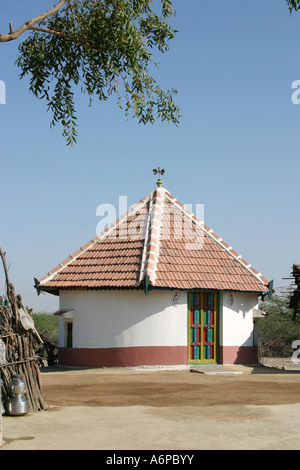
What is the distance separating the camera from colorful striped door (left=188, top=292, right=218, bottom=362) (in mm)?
20047

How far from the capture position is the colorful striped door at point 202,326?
20.0m

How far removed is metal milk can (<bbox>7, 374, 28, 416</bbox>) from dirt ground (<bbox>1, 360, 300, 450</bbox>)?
194 millimetres

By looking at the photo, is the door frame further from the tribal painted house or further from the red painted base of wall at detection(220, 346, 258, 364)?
the red painted base of wall at detection(220, 346, 258, 364)

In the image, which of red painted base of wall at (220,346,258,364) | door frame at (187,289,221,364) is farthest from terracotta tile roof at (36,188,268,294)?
red painted base of wall at (220,346,258,364)

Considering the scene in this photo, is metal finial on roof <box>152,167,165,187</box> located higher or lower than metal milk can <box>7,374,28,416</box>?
higher

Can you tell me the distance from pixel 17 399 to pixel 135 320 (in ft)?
30.6

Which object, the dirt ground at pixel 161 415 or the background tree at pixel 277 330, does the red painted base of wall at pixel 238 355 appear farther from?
the background tree at pixel 277 330

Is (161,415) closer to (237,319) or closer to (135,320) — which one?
(135,320)

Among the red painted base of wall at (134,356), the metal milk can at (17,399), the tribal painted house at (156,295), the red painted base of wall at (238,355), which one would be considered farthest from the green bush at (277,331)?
the metal milk can at (17,399)

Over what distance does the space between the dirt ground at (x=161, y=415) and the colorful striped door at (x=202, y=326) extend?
9.31 feet

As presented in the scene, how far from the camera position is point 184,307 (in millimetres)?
19875

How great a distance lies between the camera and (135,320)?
64.2ft
